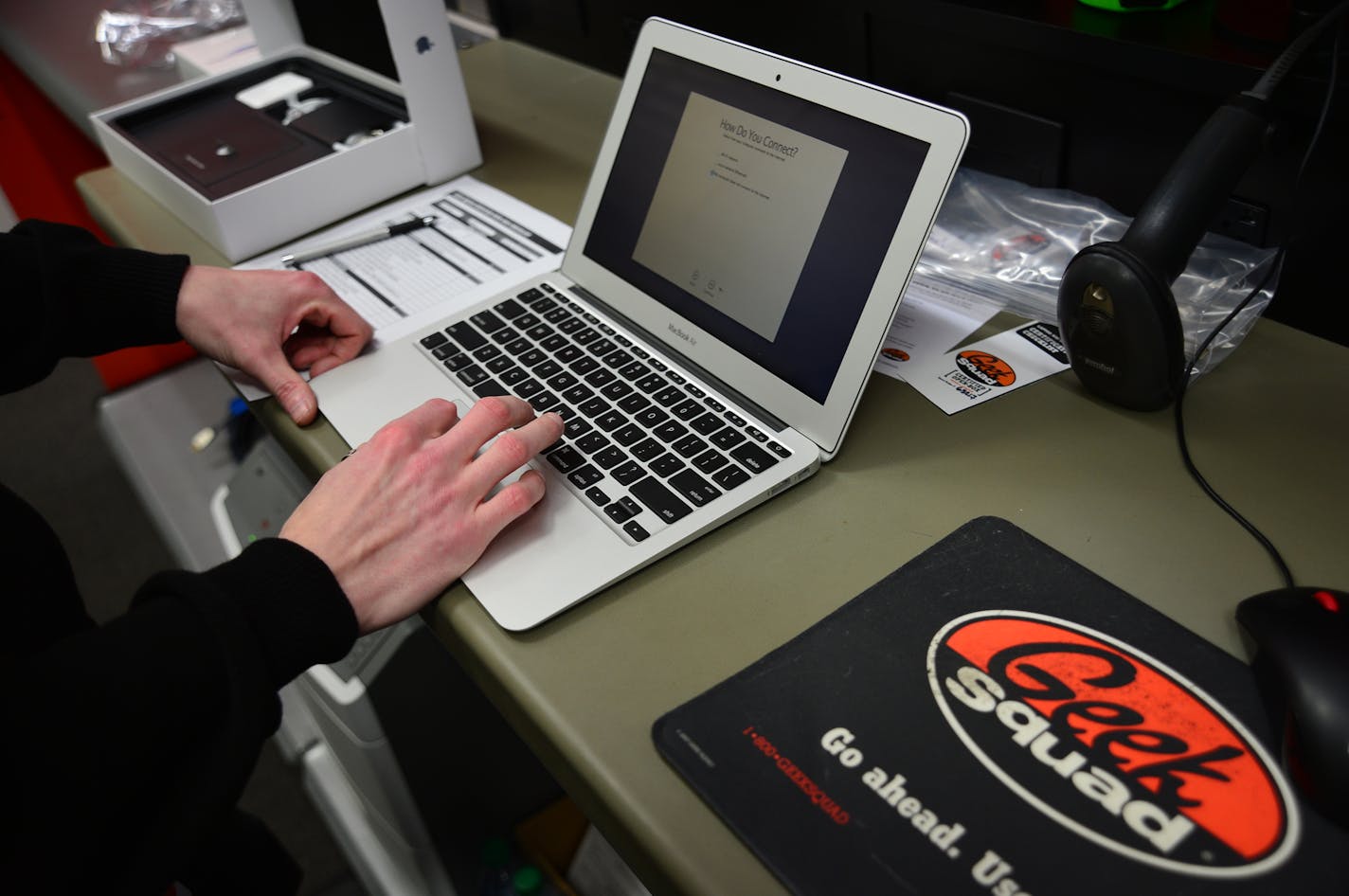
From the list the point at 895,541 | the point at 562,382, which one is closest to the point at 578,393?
the point at 562,382

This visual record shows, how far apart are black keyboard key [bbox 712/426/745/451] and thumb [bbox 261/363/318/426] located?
0.31 m

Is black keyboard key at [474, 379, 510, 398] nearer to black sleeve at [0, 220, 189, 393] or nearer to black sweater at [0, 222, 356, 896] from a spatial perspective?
black sweater at [0, 222, 356, 896]

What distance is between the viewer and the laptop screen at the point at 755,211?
2.04ft

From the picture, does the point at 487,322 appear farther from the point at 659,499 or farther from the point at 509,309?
the point at 659,499

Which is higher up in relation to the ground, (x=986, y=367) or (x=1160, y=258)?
(x=1160, y=258)

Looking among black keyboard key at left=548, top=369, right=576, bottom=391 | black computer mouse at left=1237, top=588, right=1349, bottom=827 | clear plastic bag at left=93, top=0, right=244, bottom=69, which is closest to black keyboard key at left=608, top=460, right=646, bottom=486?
black keyboard key at left=548, top=369, right=576, bottom=391

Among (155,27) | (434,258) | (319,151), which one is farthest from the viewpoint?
(155,27)

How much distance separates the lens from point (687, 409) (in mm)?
667

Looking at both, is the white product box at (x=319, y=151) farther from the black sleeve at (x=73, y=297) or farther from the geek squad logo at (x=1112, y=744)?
the geek squad logo at (x=1112, y=744)

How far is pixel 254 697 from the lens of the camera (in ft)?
1.74

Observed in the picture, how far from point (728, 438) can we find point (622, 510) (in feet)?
0.30

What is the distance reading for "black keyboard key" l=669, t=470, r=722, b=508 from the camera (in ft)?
1.98

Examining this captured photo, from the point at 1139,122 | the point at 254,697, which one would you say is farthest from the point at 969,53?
the point at 254,697

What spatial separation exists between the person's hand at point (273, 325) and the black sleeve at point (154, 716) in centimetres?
24
